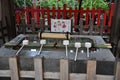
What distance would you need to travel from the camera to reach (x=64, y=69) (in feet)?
4.46

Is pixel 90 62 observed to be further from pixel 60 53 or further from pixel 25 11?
pixel 25 11

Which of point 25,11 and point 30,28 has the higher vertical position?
point 25,11

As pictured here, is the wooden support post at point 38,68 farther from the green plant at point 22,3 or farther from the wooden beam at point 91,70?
the green plant at point 22,3

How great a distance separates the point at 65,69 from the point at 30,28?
137 inches

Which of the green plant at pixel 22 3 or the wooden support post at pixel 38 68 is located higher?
the green plant at pixel 22 3

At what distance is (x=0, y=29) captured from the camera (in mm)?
4000

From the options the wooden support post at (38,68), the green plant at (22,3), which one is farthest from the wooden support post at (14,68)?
the green plant at (22,3)

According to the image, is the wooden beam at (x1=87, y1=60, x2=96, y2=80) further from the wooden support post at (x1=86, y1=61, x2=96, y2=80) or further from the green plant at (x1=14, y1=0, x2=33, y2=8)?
the green plant at (x1=14, y1=0, x2=33, y2=8)

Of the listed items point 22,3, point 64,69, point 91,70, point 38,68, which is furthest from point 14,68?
point 22,3

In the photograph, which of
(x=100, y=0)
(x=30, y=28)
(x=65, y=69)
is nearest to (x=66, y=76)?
(x=65, y=69)

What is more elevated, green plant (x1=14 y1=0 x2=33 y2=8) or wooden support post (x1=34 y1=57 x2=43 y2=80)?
green plant (x1=14 y1=0 x2=33 y2=8)

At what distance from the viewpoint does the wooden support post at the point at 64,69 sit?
133 centimetres

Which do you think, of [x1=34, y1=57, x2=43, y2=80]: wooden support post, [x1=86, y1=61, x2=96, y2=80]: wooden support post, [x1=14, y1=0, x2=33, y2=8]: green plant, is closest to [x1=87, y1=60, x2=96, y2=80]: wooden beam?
[x1=86, y1=61, x2=96, y2=80]: wooden support post

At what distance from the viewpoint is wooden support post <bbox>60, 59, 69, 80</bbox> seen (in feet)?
4.36
